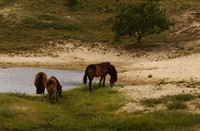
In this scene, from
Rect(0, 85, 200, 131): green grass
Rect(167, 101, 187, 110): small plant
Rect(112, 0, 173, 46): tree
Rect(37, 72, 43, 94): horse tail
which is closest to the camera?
Rect(0, 85, 200, 131): green grass

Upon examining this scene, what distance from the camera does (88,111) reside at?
19.2m

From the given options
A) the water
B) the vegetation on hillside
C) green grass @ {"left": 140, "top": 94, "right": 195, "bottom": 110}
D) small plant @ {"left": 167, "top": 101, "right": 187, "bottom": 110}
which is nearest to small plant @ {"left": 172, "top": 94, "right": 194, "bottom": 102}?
green grass @ {"left": 140, "top": 94, "right": 195, "bottom": 110}

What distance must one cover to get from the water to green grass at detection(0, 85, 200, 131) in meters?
13.1

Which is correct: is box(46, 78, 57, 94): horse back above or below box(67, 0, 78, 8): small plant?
below

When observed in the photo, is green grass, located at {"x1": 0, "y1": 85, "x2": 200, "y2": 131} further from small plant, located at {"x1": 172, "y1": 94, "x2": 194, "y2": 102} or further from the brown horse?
the brown horse

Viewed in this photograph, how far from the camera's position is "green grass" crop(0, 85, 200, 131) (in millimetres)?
16938

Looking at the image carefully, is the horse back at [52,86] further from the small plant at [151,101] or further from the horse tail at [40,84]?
the small plant at [151,101]

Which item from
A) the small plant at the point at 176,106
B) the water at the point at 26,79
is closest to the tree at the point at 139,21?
the water at the point at 26,79

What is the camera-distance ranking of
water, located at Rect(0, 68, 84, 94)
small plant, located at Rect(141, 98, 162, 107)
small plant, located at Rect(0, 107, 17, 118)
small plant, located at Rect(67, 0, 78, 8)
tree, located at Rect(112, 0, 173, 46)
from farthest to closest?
small plant, located at Rect(67, 0, 78, 8), tree, located at Rect(112, 0, 173, 46), water, located at Rect(0, 68, 84, 94), small plant, located at Rect(141, 98, 162, 107), small plant, located at Rect(0, 107, 17, 118)

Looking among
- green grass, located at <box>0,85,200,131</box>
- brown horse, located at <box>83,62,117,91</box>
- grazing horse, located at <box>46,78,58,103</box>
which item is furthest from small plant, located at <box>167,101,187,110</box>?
brown horse, located at <box>83,62,117,91</box>

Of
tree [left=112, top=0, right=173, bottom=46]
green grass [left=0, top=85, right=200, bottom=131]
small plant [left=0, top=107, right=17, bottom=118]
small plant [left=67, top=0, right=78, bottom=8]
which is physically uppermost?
small plant [left=67, top=0, right=78, bottom=8]

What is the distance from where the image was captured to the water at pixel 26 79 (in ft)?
119

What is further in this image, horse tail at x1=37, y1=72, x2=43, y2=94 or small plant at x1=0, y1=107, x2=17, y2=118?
horse tail at x1=37, y1=72, x2=43, y2=94

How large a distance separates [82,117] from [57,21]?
223 feet
